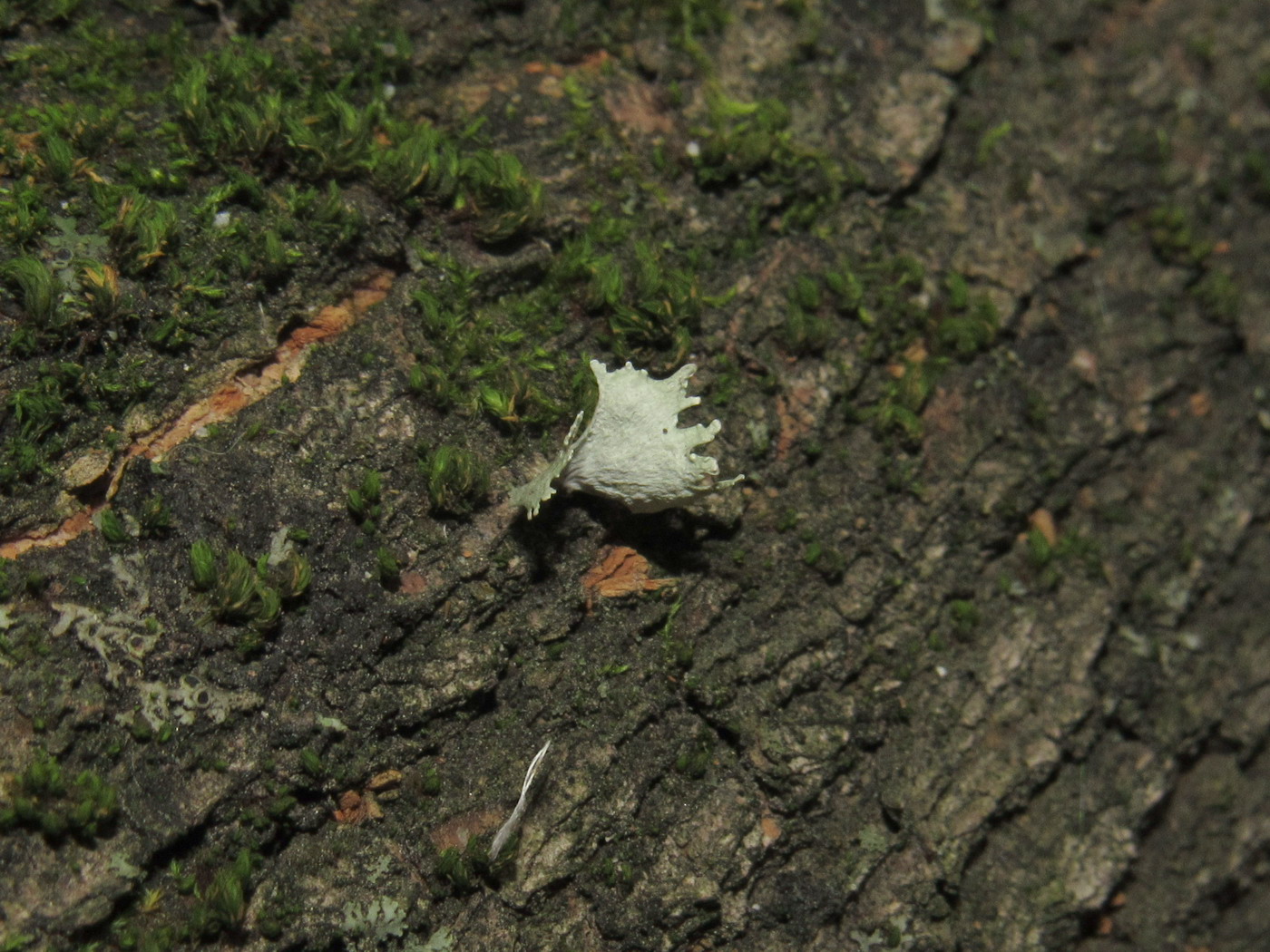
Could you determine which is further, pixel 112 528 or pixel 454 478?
pixel 454 478

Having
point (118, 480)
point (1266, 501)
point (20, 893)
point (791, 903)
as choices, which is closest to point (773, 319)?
point (791, 903)

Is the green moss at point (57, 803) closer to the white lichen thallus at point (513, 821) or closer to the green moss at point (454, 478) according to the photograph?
the white lichen thallus at point (513, 821)

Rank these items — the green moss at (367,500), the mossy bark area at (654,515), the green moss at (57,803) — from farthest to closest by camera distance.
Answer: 1. the green moss at (367,500)
2. the mossy bark area at (654,515)
3. the green moss at (57,803)

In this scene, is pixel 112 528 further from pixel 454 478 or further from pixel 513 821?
pixel 513 821

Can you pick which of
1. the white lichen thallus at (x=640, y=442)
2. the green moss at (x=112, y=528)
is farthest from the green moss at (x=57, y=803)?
the white lichen thallus at (x=640, y=442)

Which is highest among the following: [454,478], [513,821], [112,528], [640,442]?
[640,442]

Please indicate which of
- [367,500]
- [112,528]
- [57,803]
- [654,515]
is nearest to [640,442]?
[654,515]

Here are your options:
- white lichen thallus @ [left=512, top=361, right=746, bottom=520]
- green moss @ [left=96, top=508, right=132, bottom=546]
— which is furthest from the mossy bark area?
white lichen thallus @ [left=512, top=361, right=746, bottom=520]

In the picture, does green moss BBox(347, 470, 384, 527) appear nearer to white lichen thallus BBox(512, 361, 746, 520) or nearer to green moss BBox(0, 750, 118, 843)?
white lichen thallus BBox(512, 361, 746, 520)

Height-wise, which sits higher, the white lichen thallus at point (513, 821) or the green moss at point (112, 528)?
the green moss at point (112, 528)
